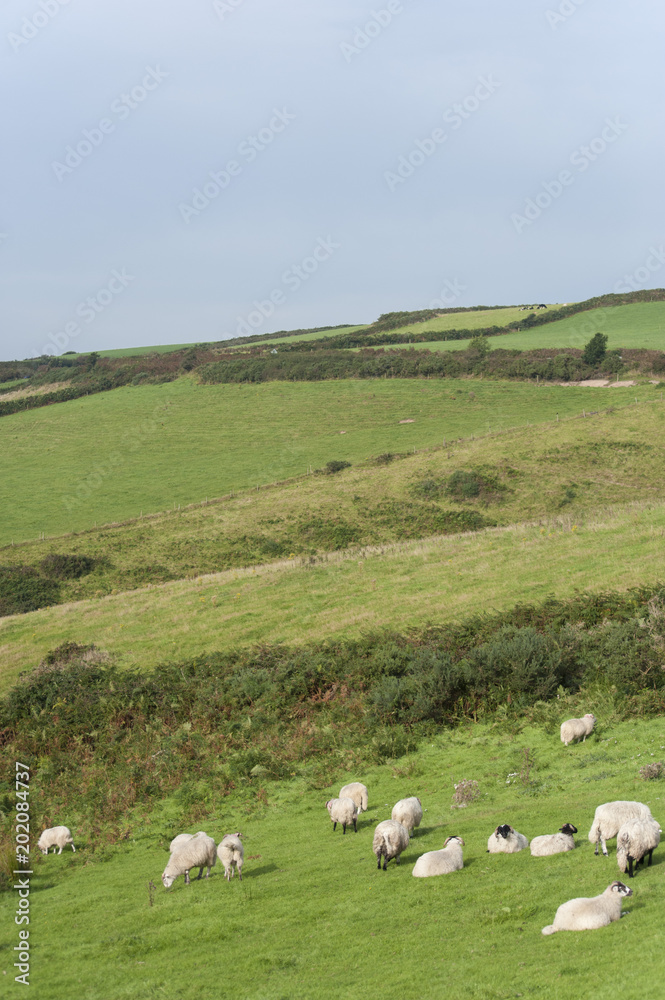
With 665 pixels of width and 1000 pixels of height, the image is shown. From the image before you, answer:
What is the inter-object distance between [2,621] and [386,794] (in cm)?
2938

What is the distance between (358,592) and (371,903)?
21.8 metres

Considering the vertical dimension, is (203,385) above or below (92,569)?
above

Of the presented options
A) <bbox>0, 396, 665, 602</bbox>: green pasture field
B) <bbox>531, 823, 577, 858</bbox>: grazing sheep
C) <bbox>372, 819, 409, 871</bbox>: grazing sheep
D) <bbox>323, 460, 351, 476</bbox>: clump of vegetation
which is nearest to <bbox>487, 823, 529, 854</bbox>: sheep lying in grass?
<bbox>531, 823, 577, 858</bbox>: grazing sheep

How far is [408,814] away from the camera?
14.4 meters

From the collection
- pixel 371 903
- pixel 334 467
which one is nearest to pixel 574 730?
pixel 371 903

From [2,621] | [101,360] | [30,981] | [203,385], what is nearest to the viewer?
[30,981]

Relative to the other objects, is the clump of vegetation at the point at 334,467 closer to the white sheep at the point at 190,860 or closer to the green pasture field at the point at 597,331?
the green pasture field at the point at 597,331

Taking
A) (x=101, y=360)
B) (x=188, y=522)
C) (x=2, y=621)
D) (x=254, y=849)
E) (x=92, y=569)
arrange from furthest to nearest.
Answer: (x=101, y=360), (x=188, y=522), (x=92, y=569), (x=2, y=621), (x=254, y=849)

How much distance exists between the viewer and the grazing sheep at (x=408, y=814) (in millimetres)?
14445

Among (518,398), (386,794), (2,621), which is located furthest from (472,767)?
(518,398)

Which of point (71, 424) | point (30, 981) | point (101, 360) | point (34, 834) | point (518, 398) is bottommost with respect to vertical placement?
point (34, 834)

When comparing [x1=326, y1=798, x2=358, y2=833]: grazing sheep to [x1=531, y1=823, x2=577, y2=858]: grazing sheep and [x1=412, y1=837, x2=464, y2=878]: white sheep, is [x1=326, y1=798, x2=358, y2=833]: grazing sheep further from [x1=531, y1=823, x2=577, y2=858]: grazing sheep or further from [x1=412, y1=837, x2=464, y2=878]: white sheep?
[x1=531, y1=823, x2=577, y2=858]: grazing sheep

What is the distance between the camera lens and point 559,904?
10234 millimetres

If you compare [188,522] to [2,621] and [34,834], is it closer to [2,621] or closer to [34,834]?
[2,621]
